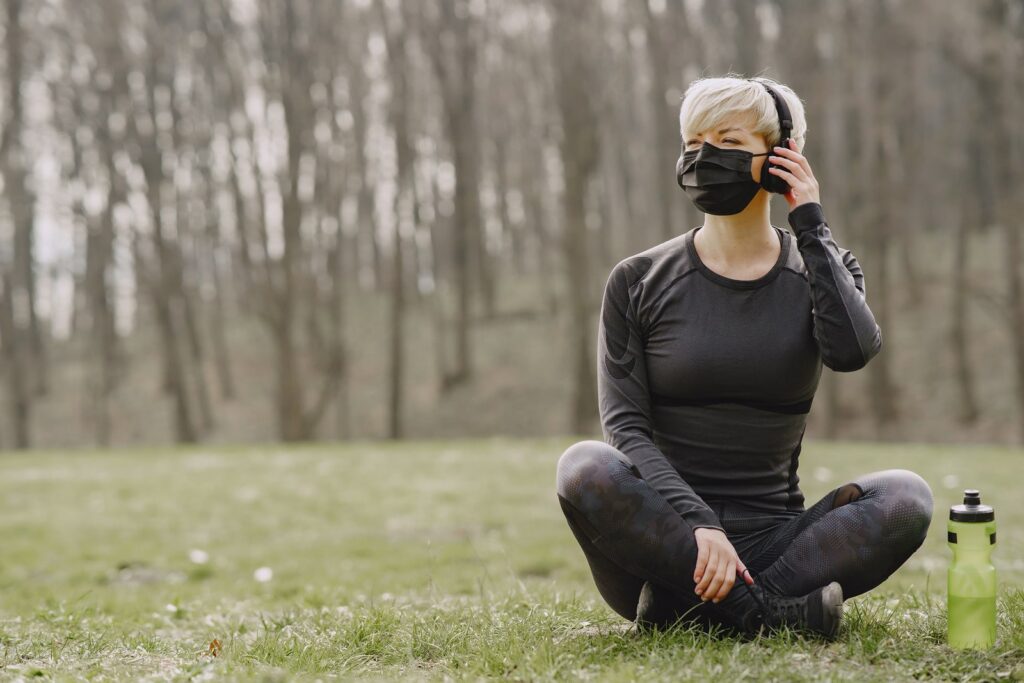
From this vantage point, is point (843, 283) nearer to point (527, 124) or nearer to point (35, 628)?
point (35, 628)

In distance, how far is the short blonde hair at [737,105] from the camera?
3508 millimetres

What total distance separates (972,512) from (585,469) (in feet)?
4.08

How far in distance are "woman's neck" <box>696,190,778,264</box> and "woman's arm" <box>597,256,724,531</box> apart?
0.27 m

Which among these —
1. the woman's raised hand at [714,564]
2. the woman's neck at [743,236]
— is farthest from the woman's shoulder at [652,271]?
the woman's raised hand at [714,564]

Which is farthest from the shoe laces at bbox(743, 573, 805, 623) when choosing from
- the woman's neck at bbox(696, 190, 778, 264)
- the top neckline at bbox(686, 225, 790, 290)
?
the woman's neck at bbox(696, 190, 778, 264)

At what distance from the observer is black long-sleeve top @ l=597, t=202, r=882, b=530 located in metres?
3.42

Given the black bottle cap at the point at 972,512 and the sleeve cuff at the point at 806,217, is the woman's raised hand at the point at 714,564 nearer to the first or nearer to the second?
the black bottle cap at the point at 972,512

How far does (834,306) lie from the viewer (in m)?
3.38

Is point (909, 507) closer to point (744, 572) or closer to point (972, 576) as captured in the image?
point (972, 576)

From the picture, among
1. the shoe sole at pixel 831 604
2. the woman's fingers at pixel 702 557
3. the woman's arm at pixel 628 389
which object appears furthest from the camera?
the woman's arm at pixel 628 389

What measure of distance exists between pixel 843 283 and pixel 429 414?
2693 centimetres

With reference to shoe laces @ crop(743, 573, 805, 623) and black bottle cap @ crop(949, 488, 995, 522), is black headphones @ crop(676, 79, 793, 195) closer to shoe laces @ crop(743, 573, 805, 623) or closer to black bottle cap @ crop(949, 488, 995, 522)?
black bottle cap @ crop(949, 488, 995, 522)

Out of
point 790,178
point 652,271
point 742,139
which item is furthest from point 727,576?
point 742,139

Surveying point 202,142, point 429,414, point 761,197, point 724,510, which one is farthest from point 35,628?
point 429,414
